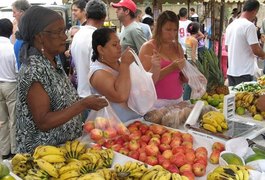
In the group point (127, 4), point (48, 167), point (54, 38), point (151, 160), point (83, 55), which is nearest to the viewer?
point (48, 167)

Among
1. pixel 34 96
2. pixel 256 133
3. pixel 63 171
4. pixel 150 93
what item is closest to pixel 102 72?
pixel 150 93

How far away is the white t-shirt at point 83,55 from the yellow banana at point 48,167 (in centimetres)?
223

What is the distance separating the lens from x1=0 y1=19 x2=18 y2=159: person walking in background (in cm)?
436

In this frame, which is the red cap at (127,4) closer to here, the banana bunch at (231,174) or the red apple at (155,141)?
the red apple at (155,141)

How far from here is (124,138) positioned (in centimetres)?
221

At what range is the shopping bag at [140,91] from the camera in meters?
2.55

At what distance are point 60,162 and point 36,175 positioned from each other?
6.4 inches

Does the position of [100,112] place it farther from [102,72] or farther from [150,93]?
[150,93]

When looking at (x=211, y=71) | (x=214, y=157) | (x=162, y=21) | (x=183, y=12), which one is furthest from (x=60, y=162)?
(x=183, y=12)

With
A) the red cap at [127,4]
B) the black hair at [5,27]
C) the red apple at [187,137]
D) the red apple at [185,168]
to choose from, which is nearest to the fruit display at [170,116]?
the red apple at [187,137]

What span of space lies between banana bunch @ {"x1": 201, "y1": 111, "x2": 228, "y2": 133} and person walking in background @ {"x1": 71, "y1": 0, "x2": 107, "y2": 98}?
174 centimetres

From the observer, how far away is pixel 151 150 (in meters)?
2.00

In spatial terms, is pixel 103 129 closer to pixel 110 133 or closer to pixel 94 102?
pixel 110 133

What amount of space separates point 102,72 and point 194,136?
0.83m
